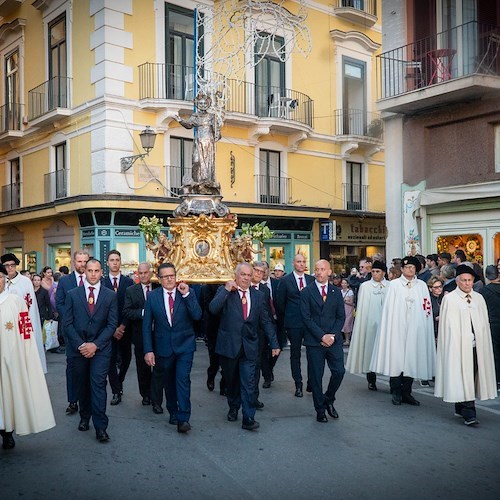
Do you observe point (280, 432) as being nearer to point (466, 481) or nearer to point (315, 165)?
point (466, 481)

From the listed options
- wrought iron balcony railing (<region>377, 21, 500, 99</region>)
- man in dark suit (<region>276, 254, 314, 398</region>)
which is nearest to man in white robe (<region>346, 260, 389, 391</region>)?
man in dark suit (<region>276, 254, 314, 398</region>)

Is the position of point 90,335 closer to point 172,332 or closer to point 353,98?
point 172,332

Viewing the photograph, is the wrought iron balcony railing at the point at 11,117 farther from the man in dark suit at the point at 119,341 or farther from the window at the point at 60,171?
the man in dark suit at the point at 119,341

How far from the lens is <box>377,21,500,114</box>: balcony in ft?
41.5

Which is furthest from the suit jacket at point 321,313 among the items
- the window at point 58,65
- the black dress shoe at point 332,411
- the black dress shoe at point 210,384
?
the window at point 58,65

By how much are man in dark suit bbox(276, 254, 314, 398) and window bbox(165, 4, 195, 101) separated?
37.2 feet

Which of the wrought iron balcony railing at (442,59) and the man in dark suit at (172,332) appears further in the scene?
the wrought iron balcony railing at (442,59)

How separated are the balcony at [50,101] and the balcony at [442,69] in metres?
10.2

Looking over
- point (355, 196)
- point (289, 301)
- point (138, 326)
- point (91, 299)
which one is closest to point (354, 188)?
point (355, 196)

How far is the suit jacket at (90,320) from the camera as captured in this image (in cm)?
664

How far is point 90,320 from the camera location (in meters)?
6.69

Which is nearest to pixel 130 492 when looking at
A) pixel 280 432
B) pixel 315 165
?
pixel 280 432

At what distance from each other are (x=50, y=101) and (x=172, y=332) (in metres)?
15.9

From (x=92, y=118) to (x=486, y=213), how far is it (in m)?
11.7
